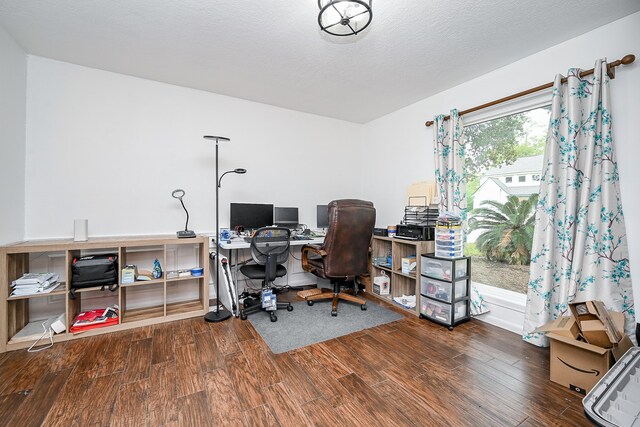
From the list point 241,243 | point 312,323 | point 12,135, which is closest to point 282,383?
point 312,323

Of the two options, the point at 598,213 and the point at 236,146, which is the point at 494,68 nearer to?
the point at 598,213

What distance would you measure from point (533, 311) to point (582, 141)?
140 centimetres

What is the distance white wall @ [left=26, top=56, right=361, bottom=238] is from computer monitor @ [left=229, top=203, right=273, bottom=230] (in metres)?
0.22

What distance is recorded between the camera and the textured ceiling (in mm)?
1825

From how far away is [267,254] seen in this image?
2654mm

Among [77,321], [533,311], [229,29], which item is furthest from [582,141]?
[77,321]

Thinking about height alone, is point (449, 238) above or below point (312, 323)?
above

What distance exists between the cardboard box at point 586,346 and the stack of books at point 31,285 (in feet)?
12.5

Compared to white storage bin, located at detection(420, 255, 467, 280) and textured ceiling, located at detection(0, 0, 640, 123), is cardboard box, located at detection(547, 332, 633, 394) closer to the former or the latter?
white storage bin, located at detection(420, 255, 467, 280)

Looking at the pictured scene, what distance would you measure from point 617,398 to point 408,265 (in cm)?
188

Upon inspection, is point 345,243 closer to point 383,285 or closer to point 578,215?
point 383,285

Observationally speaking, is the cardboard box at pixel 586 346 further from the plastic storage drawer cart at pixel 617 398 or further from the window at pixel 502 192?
the window at pixel 502 192

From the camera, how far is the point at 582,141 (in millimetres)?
2014

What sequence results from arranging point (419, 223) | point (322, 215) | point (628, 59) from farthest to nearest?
point (322, 215) < point (419, 223) < point (628, 59)
